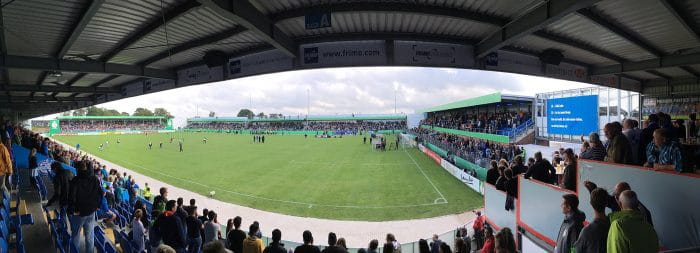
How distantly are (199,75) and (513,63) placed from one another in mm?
9505

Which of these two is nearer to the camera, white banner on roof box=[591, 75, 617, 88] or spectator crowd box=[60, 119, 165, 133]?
white banner on roof box=[591, 75, 617, 88]

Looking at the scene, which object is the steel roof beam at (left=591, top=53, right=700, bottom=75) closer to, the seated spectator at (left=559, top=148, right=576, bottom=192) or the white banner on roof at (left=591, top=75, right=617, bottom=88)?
the white banner on roof at (left=591, top=75, right=617, bottom=88)

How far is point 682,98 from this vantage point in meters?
16.1

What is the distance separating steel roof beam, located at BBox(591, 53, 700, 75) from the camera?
887 cm

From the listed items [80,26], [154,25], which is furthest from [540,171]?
[80,26]

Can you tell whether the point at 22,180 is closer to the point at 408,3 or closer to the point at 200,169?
the point at 408,3

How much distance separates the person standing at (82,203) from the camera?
4.75 metres

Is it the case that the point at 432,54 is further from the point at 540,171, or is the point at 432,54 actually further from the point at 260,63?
the point at 260,63

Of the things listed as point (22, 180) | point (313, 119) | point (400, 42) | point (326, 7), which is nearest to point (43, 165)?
point (22, 180)

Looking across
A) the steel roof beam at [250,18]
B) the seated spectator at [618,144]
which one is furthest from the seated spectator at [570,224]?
the steel roof beam at [250,18]

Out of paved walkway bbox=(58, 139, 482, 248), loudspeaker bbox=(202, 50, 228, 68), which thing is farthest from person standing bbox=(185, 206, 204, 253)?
paved walkway bbox=(58, 139, 482, 248)

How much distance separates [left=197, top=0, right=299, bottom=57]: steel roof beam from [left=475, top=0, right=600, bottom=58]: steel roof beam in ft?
15.1

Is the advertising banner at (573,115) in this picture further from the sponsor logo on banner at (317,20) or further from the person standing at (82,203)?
the person standing at (82,203)

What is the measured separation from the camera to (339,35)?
279 inches
